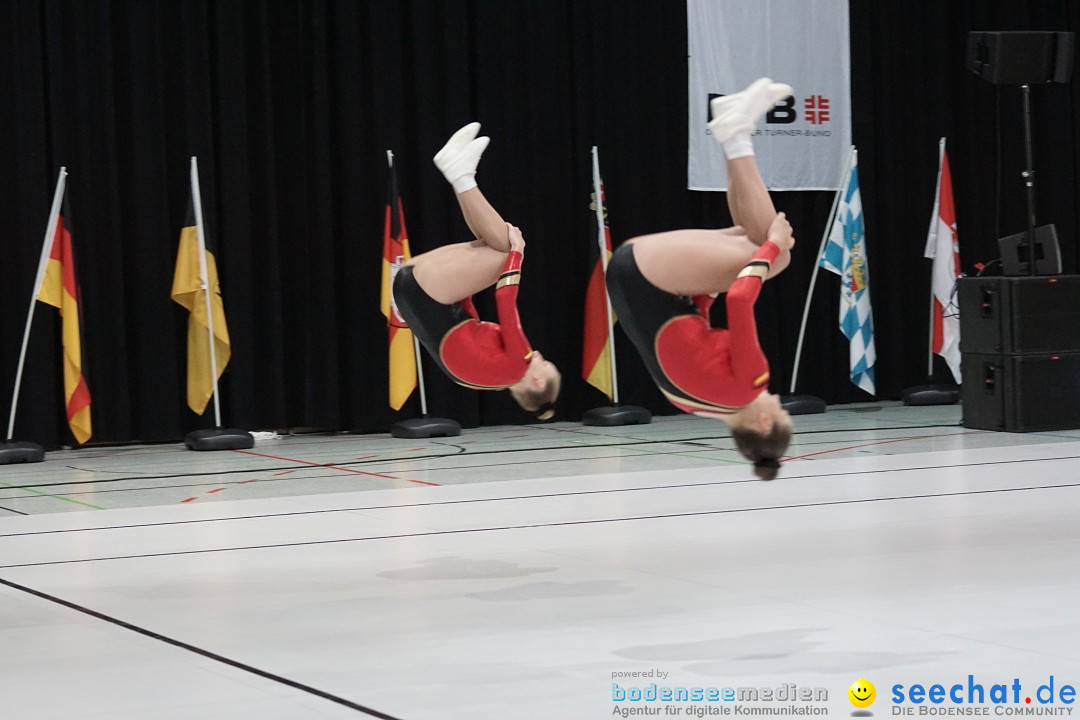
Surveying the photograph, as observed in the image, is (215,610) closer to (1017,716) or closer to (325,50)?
(1017,716)

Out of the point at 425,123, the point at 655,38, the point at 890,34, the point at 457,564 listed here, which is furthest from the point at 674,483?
the point at 890,34

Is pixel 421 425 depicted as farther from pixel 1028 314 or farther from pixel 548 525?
pixel 1028 314

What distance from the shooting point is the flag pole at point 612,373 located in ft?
29.3

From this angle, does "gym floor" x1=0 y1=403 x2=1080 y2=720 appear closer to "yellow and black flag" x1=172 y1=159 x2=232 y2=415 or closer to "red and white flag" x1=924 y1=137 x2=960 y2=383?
"yellow and black flag" x1=172 y1=159 x2=232 y2=415

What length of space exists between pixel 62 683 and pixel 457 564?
1700mm

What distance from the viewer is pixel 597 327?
9188 mm

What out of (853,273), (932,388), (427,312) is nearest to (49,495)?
(427,312)

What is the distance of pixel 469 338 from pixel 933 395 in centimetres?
605

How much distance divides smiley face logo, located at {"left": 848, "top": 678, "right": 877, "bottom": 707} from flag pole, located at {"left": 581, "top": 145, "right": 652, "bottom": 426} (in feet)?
19.3

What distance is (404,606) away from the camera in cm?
422

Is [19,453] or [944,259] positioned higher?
[944,259]

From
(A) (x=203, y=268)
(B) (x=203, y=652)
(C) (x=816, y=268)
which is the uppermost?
(A) (x=203, y=268)

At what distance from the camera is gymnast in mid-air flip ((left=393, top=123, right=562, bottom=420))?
450 centimetres

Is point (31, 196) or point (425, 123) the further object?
point (425, 123)
